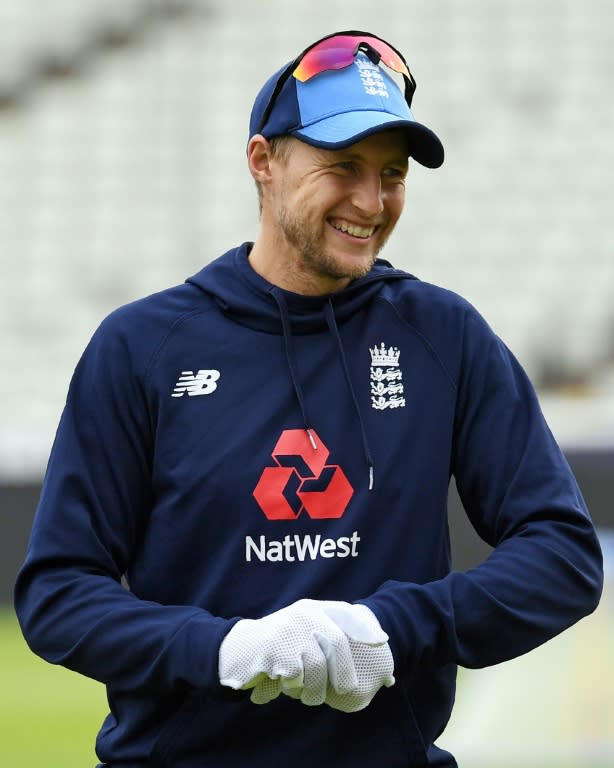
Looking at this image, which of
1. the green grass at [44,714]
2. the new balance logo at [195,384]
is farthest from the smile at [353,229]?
the green grass at [44,714]

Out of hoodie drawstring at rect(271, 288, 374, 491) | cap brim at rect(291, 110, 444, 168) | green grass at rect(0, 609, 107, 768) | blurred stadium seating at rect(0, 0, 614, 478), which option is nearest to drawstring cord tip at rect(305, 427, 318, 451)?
hoodie drawstring at rect(271, 288, 374, 491)

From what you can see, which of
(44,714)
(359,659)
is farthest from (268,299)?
(44,714)

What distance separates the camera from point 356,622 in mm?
1577

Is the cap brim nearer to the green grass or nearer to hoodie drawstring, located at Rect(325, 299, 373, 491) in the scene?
hoodie drawstring, located at Rect(325, 299, 373, 491)

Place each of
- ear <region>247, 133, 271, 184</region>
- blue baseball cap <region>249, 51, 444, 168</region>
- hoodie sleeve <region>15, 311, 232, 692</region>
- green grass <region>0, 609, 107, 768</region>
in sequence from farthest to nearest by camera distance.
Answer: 1. green grass <region>0, 609, 107, 768</region>
2. ear <region>247, 133, 271, 184</region>
3. blue baseball cap <region>249, 51, 444, 168</region>
4. hoodie sleeve <region>15, 311, 232, 692</region>

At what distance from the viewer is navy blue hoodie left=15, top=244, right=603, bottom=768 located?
1.70 meters

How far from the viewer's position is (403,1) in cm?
1048

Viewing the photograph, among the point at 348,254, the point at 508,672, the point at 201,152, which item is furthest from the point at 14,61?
the point at 348,254

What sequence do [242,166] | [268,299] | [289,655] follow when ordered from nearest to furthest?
[289,655]
[268,299]
[242,166]

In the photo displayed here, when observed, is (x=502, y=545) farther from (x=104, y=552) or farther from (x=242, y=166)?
(x=242, y=166)

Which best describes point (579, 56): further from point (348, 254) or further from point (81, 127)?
point (348, 254)

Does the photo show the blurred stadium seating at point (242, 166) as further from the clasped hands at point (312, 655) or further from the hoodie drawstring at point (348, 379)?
the clasped hands at point (312, 655)

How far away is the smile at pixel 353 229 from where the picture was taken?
1813 millimetres

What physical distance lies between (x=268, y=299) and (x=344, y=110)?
0.91ft
